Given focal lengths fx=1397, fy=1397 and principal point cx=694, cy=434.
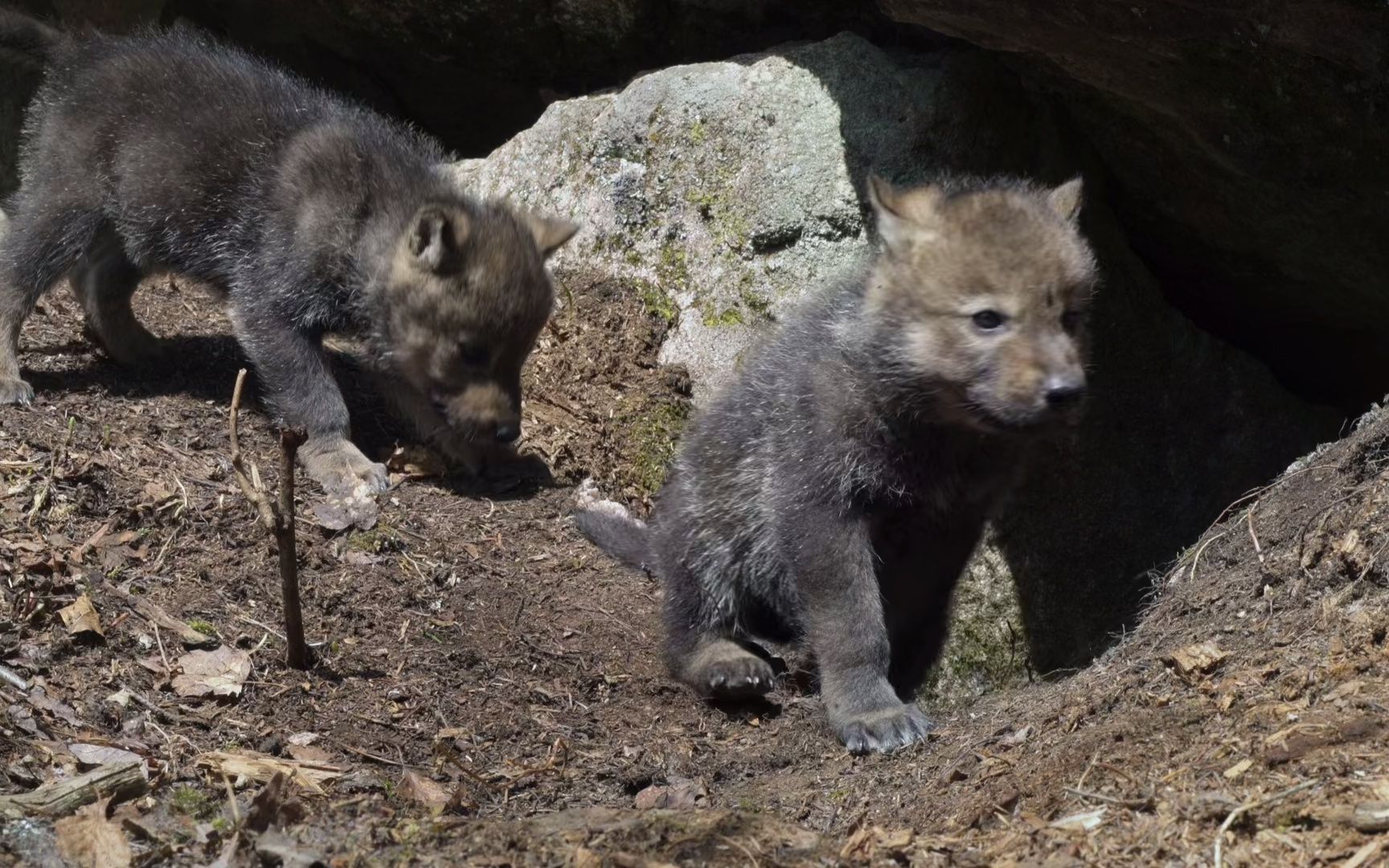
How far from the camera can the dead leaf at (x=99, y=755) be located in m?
3.87

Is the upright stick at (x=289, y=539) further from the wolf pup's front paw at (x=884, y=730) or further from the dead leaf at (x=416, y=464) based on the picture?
the dead leaf at (x=416, y=464)

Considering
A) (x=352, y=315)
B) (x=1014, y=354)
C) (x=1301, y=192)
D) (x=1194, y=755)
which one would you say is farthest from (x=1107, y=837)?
(x=352, y=315)

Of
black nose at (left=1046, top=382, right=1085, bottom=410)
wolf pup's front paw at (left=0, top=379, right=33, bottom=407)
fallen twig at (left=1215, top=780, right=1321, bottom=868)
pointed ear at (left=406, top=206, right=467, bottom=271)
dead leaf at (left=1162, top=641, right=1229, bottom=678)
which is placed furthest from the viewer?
pointed ear at (left=406, top=206, right=467, bottom=271)

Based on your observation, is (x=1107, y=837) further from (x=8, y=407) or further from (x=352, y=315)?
(x=8, y=407)

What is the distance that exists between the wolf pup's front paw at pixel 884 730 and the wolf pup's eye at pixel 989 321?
1.34m

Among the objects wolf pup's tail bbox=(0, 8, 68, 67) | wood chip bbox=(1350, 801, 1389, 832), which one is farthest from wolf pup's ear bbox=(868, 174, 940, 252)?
wolf pup's tail bbox=(0, 8, 68, 67)

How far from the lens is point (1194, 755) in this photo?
143 inches

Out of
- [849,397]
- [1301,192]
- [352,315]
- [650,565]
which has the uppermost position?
[1301,192]

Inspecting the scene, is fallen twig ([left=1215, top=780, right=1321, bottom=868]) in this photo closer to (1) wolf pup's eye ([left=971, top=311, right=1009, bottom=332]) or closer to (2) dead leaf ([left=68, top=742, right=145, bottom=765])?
(1) wolf pup's eye ([left=971, top=311, right=1009, bottom=332])

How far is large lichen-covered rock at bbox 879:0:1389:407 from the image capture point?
5.29 meters

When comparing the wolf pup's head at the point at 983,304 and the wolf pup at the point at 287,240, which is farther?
the wolf pup at the point at 287,240

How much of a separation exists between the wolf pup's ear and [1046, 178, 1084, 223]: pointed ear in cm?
49

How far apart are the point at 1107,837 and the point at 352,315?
4580mm

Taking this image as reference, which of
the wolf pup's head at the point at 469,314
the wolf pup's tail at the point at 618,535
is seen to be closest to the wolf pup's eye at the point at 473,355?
the wolf pup's head at the point at 469,314
